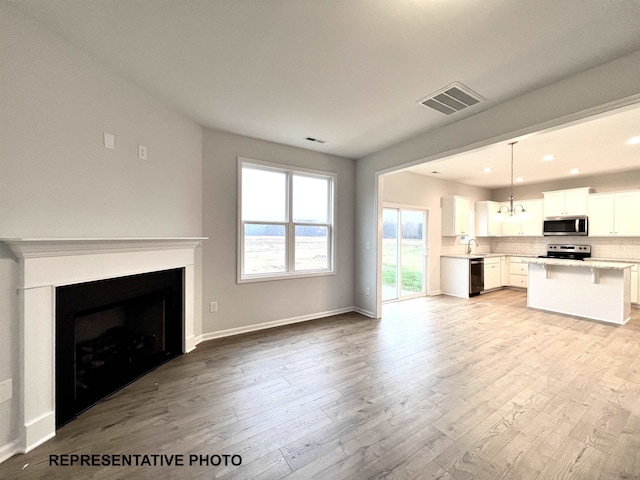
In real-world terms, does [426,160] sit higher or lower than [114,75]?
lower

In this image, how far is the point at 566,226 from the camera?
6156 mm

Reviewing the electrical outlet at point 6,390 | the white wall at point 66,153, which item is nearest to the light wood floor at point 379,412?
the electrical outlet at point 6,390

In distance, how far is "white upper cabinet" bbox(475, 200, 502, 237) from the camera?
713 centimetres

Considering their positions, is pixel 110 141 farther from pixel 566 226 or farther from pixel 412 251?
pixel 566 226

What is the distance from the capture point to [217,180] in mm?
3535

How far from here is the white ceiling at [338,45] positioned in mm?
1649

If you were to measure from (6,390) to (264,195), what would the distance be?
3.09 m

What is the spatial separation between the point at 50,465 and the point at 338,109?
11.9 ft

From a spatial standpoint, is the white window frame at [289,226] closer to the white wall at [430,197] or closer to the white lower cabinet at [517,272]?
the white wall at [430,197]

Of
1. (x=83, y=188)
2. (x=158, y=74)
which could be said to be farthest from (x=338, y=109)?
(x=83, y=188)

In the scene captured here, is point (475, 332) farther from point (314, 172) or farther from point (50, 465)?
point (50, 465)

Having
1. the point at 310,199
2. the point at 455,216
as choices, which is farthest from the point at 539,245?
the point at 310,199

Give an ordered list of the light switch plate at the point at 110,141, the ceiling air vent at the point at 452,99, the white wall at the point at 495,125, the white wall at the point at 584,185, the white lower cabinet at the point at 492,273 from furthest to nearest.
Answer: the white lower cabinet at the point at 492,273
the white wall at the point at 584,185
the ceiling air vent at the point at 452,99
the light switch plate at the point at 110,141
the white wall at the point at 495,125

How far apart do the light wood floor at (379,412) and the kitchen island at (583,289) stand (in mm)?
1061
